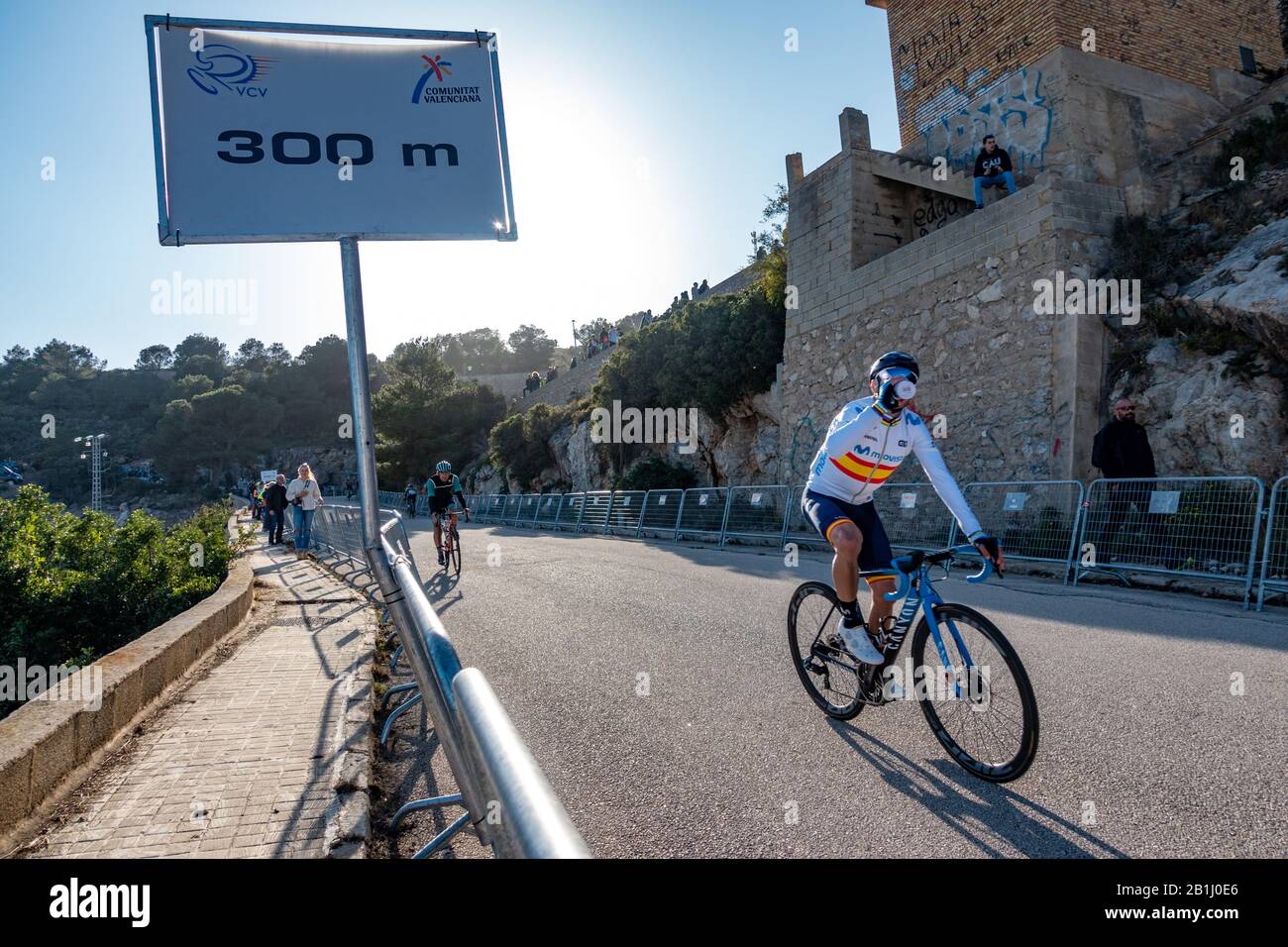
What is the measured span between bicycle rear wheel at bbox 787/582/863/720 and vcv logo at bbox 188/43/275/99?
4.41 metres

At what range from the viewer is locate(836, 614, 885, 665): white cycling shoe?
384cm

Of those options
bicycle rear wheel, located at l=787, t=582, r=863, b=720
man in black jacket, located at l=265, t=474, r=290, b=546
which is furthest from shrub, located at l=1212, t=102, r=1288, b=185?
man in black jacket, located at l=265, t=474, r=290, b=546

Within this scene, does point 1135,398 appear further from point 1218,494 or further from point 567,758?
point 567,758

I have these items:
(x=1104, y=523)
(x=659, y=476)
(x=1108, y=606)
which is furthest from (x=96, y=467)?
(x=1108, y=606)

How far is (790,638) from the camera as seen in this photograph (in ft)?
15.7

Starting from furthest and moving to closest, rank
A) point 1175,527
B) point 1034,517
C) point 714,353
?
point 714,353 → point 1034,517 → point 1175,527

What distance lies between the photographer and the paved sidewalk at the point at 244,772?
2.74 meters

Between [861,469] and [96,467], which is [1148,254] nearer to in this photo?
[861,469]

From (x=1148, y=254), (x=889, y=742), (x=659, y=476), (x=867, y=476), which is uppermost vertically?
(x=1148, y=254)

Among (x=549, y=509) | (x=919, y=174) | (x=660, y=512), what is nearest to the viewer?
(x=919, y=174)

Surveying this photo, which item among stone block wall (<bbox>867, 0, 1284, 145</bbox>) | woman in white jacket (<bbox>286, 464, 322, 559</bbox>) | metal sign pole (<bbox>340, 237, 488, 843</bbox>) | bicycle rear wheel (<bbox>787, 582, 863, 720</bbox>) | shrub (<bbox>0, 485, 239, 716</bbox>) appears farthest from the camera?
woman in white jacket (<bbox>286, 464, 322, 559</bbox>)

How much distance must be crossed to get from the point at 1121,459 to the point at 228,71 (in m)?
10.0

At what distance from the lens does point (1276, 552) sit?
24.2 feet

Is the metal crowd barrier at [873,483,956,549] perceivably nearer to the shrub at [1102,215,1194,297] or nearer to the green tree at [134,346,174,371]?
the shrub at [1102,215,1194,297]
